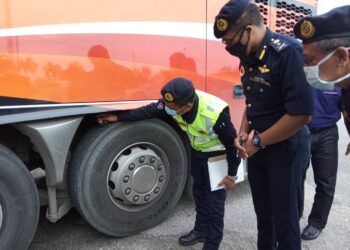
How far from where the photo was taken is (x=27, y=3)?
2191 millimetres

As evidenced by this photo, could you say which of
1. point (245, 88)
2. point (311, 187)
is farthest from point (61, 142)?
point (311, 187)

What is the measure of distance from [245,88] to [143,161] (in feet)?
3.56

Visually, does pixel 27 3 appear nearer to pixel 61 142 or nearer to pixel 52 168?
pixel 61 142

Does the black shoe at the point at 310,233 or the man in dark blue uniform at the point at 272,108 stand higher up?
the man in dark blue uniform at the point at 272,108

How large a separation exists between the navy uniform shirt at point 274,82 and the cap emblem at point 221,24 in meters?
0.20

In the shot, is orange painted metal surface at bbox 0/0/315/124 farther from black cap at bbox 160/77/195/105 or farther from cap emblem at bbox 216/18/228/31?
cap emblem at bbox 216/18/228/31

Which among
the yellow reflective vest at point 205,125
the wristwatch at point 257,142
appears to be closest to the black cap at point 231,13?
the wristwatch at point 257,142

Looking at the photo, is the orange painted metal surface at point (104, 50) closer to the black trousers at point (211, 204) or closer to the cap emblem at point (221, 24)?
the black trousers at point (211, 204)

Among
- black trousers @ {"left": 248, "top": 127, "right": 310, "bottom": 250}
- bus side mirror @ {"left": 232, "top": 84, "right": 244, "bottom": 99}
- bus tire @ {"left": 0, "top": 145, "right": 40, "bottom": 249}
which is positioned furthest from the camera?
bus side mirror @ {"left": 232, "top": 84, "right": 244, "bottom": 99}

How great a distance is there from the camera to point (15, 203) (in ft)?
7.81

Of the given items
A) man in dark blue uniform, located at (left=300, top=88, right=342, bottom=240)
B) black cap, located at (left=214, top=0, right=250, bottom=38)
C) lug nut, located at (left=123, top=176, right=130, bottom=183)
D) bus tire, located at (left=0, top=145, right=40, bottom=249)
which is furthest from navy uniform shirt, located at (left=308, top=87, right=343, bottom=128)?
bus tire, located at (left=0, top=145, right=40, bottom=249)

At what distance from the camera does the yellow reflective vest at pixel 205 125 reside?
2475 mm

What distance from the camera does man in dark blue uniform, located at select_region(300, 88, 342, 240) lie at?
295cm

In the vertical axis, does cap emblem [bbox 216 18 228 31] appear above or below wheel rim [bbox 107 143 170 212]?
above
